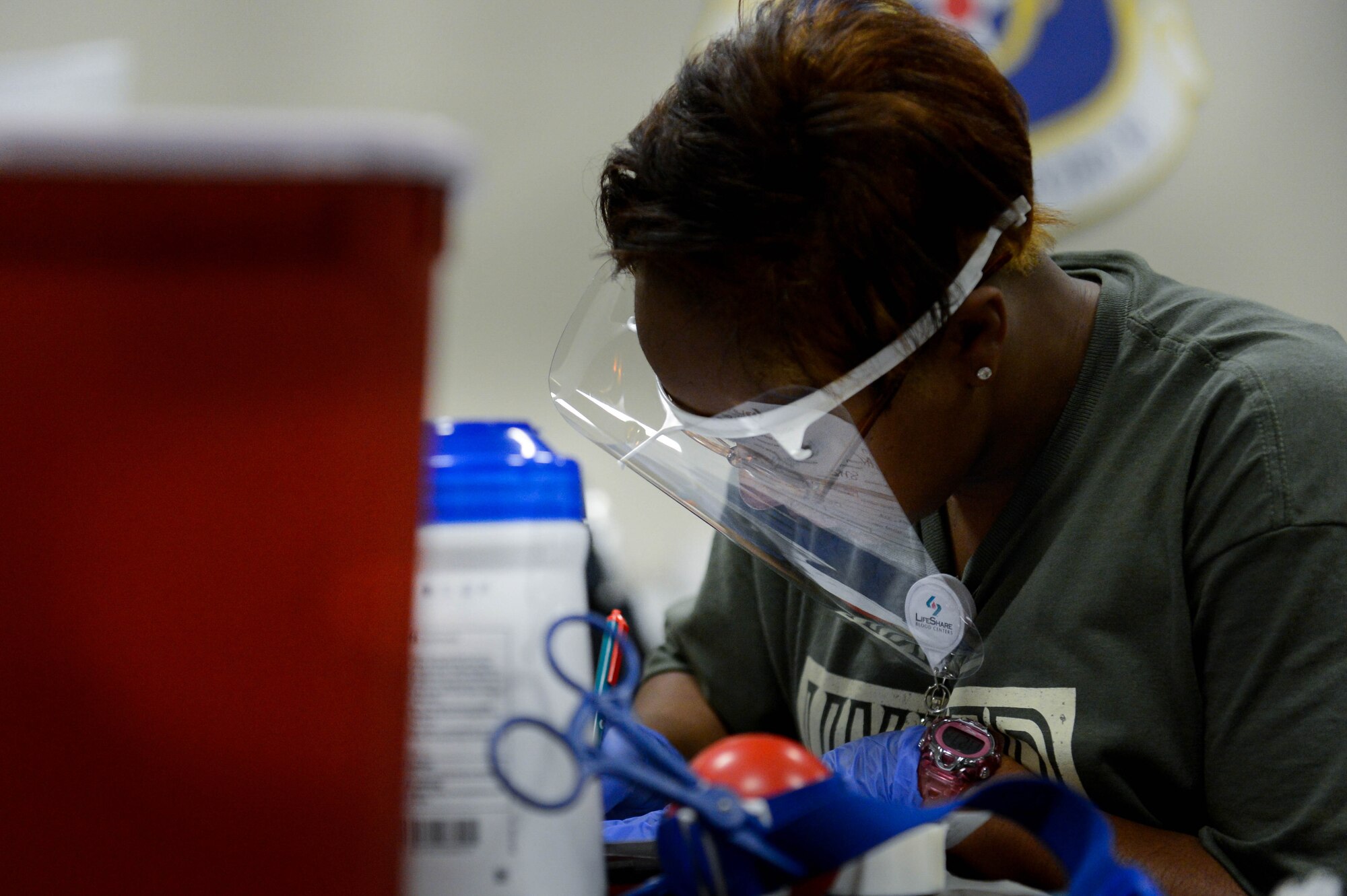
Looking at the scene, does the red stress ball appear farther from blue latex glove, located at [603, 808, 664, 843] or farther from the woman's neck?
the woman's neck

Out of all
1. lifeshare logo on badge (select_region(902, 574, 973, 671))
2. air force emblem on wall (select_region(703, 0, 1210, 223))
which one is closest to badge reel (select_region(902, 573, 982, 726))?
lifeshare logo on badge (select_region(902, 574, 973, 671))

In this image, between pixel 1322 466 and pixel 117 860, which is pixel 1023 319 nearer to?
pixel 1322 466

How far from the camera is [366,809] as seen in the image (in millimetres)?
356

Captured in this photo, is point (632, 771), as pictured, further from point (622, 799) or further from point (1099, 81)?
point (1099, 81)

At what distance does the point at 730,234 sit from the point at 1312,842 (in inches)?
20.7

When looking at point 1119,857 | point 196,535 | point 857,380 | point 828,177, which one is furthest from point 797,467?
point 196,535

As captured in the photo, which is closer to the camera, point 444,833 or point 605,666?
point 444,833

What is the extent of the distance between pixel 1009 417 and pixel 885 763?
297 millimetres

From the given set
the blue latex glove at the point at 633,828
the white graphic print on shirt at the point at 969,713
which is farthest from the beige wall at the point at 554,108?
the blue latex glove at the point at 633,828

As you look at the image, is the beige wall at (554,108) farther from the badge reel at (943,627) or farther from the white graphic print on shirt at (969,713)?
the badge reel at (943,627)

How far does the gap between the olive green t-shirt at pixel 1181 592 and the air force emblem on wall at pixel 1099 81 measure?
109cm

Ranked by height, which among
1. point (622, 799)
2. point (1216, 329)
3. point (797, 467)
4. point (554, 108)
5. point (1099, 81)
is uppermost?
point (1099, 81)

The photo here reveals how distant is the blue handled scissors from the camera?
0.38 m

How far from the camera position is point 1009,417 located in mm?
871
